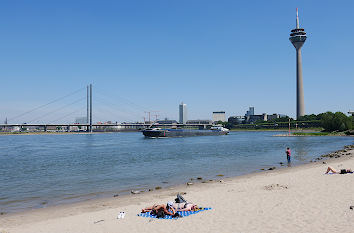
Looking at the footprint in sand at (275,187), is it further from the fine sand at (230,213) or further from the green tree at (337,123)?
the green tree at (337,123)

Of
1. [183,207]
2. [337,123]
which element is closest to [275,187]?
[183,207]

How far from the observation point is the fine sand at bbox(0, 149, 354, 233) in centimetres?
1040

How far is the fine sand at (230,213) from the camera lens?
409 inches

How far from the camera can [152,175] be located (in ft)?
87.6

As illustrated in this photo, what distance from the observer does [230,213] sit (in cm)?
1214

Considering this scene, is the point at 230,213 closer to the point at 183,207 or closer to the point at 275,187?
the point at 183,207

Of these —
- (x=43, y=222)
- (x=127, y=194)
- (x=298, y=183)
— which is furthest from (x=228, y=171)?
(x=43, y=222)

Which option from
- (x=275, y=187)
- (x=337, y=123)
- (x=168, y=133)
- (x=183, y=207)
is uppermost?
(x=337, y=123)

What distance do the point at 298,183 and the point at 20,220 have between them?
1456 centimetres

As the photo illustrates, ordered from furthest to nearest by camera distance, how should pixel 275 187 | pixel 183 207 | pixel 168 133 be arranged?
pixel 168 133 → pixel 275 187 → pixel 183 207

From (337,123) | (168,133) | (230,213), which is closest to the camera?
(230,213)

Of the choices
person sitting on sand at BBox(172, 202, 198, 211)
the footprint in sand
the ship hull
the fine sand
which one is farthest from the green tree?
person sitting on sand at BBox(172, 202, 198, 211)

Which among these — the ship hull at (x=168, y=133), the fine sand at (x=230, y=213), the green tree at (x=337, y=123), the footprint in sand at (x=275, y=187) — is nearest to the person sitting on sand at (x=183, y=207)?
the fine sand at (x=230, y=213)

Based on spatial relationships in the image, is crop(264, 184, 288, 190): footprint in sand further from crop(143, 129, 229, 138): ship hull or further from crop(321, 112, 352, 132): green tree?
crop(321, 112, 352, 132): green tree
